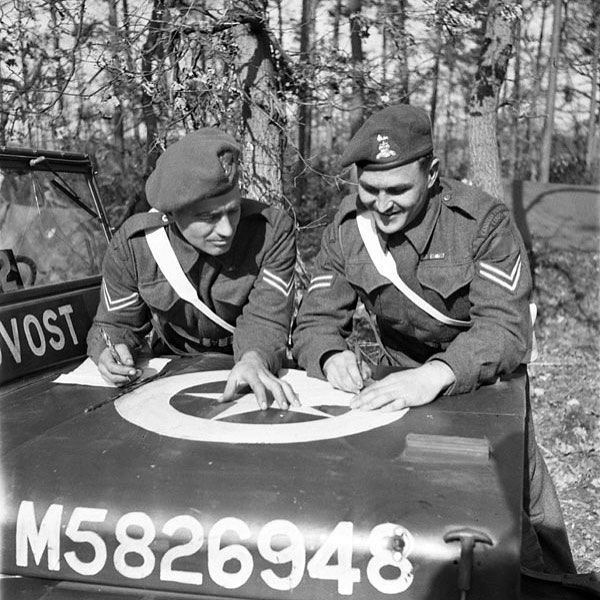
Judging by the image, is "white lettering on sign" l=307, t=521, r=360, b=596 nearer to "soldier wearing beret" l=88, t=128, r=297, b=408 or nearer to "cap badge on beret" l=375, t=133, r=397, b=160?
"soldier wearing beret" l=88, t=128, r=297, b=408

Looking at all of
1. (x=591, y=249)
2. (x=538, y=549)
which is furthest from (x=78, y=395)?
(x=591, y=249)

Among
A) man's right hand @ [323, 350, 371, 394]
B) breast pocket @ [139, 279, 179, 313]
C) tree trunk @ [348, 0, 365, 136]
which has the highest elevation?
tree trunk @ [348, 0, 365, 136]

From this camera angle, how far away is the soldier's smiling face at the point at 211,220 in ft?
7.70

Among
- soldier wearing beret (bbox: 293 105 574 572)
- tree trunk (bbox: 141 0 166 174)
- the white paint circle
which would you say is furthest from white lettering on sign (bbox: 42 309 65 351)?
tree trunk (bbox: 141 0 166 174)

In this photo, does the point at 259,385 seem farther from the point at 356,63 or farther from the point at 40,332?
the point at 356,63

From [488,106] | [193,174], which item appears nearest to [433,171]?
[193,174]

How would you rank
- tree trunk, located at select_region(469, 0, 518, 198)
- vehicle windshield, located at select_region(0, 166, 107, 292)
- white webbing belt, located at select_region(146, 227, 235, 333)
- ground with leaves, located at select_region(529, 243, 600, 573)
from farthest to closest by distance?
tree trunk, located at select_region(469, 0, 518, 198), ground with leaves, located at select_region(529, 243, 600, 573), vehicle windshield, located at select_region(0, 166, 107, 292), white webbing belt, located at select_region(146, 227, 235, 333)

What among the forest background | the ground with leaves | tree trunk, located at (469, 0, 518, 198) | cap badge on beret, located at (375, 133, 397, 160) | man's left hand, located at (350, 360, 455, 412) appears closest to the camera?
man's left hand, located at (350, 360, 455, 412)

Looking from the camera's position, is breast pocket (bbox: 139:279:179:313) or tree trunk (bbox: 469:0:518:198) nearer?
breast pocket (bbox: 139:279:179:313)

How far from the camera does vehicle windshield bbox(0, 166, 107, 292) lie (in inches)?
109

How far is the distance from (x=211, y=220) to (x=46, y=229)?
34.3 inches

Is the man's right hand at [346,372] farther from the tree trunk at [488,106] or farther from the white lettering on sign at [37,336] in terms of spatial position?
the tree trunk at [488,106]

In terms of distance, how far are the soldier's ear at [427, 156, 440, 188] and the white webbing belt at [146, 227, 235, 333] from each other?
2.75 feet

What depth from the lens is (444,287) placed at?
2459mm
